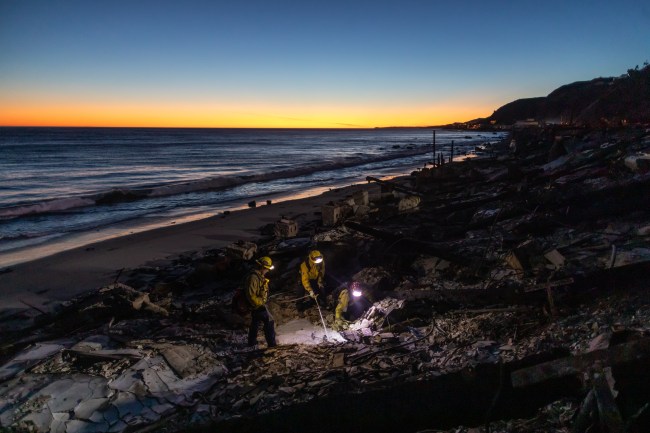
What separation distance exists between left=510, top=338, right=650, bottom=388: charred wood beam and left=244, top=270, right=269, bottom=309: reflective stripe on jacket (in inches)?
176

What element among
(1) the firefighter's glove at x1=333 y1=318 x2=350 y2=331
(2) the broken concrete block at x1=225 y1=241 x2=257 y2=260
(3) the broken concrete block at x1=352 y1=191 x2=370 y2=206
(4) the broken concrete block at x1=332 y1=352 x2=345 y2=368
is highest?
(3) the broken concrete block at x1=352 y1=191 x2=370 y2=206

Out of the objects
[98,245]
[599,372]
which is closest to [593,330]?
[599,372]

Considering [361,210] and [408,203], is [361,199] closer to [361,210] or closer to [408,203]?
[361,210]

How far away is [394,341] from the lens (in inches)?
250

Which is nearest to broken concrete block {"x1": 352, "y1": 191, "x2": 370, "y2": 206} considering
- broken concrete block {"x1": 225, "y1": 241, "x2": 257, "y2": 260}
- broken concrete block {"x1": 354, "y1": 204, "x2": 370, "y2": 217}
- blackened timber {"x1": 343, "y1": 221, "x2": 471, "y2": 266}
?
broken concrete block {"x1": 354, "y1": 204, "x2": 370, "y2": 217}

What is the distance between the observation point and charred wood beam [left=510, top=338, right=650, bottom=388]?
3523 mm

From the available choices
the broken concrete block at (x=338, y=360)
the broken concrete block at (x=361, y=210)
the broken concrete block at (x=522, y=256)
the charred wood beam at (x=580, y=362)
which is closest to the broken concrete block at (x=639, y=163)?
the broken concrete block at (x=522, y=256)

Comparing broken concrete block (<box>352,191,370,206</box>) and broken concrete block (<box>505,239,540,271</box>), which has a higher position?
broken concrete block (<box>352,191,370,206</box>)

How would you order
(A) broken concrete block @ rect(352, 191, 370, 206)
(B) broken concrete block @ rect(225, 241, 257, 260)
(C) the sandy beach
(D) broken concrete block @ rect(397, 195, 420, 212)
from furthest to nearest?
1. (A) broken concrete block @ rect(352, 191, 370, 206)
2. (D) broken concrete block @ rect(397, 195, 420, 212)
3. (B) broken concrete block @ rect(225, 241, 257, 260)
4. (C) the sandy beach

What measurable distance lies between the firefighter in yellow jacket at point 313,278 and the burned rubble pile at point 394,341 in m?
0.46

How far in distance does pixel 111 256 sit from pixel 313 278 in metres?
9.75

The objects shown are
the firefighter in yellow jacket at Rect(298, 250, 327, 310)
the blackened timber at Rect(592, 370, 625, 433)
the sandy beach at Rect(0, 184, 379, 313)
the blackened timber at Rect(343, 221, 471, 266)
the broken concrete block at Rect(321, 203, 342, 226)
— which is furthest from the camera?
the broken concrete block at Rect(321, 203, 342, 226)

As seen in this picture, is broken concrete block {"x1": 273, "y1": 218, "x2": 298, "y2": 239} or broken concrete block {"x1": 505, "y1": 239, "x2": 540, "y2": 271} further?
broken concrete block {"x1": 273, "y1": 218, "x2": 298, "y2": 239}

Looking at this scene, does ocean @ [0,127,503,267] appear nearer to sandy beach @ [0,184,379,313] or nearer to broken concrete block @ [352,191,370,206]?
sandy beach @ [0,184,379,313]
